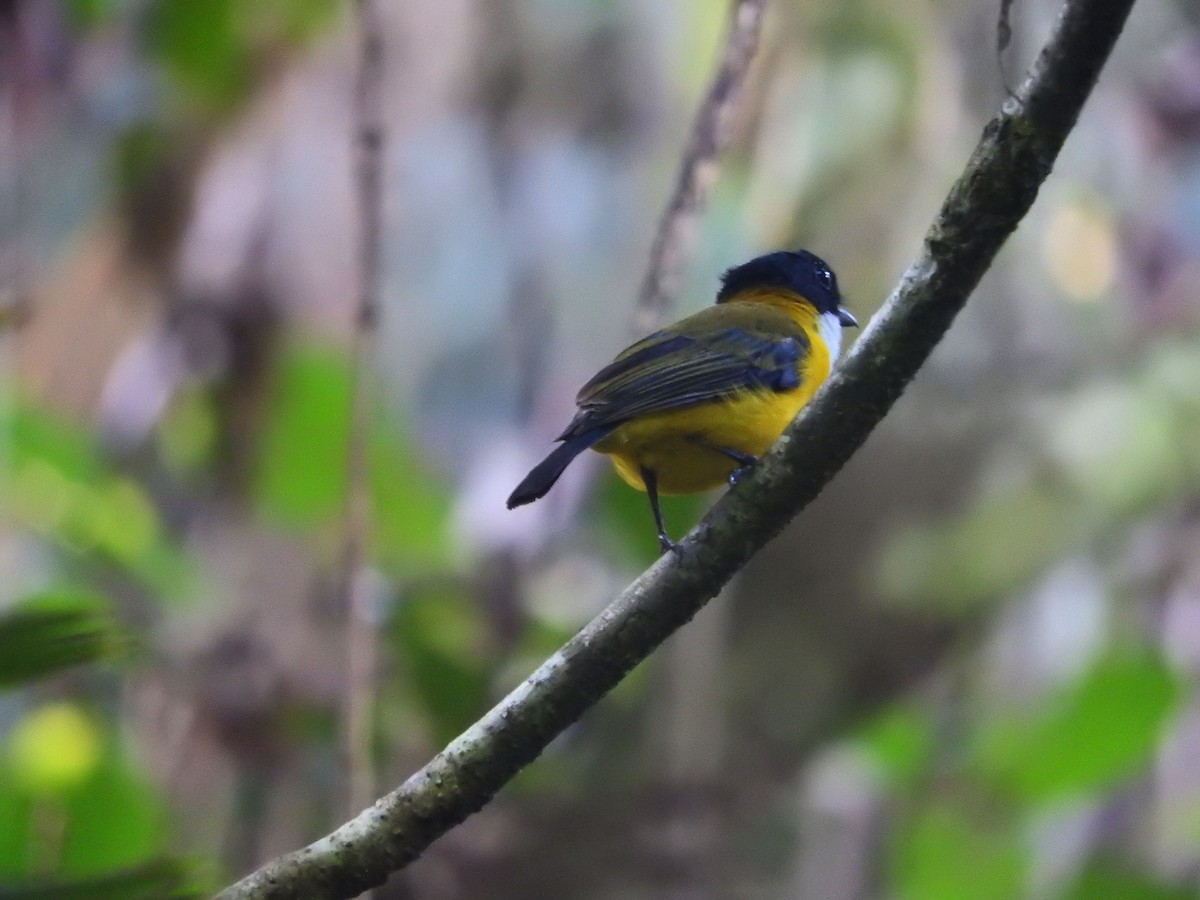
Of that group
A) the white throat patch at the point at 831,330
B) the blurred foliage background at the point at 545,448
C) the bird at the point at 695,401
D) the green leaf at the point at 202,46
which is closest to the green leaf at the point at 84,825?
the blurred foliage background at the point at 545,448

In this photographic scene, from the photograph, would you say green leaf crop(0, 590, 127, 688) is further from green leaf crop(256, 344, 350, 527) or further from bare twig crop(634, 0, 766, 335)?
green leaf crop(256, 344, 350, 527)

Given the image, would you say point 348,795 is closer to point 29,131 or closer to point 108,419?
point 108,419

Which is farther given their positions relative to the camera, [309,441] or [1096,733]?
[309,441]

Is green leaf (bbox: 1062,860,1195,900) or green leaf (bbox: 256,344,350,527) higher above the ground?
green leaf (bbox: 256,344,350,527)

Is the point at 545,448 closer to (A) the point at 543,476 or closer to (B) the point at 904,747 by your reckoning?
(B) the point at 904,747

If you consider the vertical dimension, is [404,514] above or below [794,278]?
above

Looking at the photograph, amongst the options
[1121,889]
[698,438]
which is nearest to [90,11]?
[698,438]

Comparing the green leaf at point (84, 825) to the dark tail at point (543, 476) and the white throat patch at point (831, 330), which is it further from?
the white throat patch at point (831, 330)

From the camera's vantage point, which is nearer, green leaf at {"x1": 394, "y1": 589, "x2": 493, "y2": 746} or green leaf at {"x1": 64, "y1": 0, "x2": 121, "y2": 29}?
green leaf at {"x1": 394, "y1": 589, "x2": 493, "y2": 746}

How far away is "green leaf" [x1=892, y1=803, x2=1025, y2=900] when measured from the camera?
578 cm

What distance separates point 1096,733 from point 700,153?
3.01m

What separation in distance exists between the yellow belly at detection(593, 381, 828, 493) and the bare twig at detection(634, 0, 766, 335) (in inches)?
17.1

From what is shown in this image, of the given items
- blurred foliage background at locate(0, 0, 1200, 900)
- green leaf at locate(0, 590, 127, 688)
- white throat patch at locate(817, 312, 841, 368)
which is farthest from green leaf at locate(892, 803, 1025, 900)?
green leaf at locate(0, 590, 127, 688)

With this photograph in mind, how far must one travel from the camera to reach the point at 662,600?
7.20 feet
